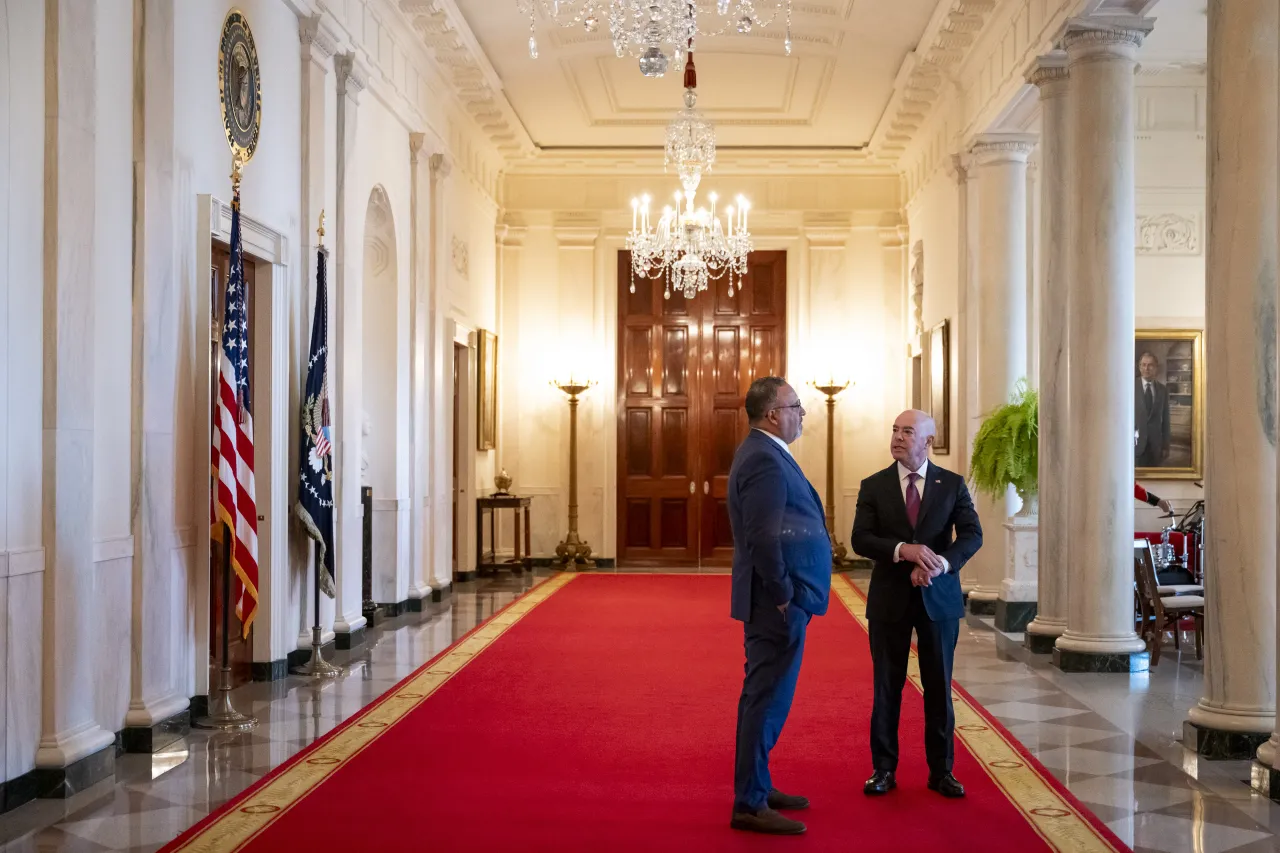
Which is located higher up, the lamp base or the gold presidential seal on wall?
the gold presidential seal on wall

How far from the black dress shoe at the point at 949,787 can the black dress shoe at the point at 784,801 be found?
653 millimetres

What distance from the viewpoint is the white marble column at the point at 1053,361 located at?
30.8 feet

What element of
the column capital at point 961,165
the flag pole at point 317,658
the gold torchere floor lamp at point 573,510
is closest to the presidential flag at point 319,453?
the flag pole at point 317,658

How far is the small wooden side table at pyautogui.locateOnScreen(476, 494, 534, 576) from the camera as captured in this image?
15671mm

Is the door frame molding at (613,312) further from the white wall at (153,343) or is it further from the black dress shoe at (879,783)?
the black dress shoe at (879,783)

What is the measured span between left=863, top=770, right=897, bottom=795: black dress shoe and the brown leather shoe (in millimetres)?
659

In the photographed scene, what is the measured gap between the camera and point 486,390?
15914mm

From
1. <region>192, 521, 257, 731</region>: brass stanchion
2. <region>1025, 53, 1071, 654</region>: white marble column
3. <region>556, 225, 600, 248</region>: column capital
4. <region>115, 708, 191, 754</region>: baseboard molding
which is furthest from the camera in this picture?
<region>556, 225, 600, 248</region>: column capital

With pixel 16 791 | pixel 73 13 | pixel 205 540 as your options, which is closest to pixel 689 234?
pixel 205 540

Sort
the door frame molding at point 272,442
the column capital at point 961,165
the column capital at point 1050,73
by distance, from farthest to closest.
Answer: the column capital at point 961,165 → the column capital at point 1050,73 → the door frame molding at point 272,442

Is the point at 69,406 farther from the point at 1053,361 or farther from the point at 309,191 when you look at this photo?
the point at 1053,361

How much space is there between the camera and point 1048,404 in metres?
9.55

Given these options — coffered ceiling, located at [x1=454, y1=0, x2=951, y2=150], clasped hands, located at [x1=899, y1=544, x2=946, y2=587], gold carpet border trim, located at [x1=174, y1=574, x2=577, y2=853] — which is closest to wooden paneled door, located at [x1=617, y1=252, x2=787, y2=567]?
coffered ceiling, located at [x1=454, y1=0, x2=951, y2=150]

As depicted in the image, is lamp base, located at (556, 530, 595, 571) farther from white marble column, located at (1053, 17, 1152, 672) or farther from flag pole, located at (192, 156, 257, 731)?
flag pole, located at (192, 156, 257, 731)
